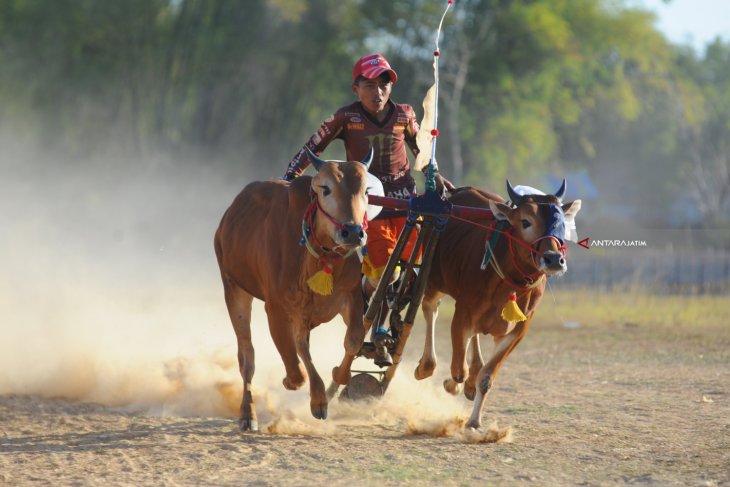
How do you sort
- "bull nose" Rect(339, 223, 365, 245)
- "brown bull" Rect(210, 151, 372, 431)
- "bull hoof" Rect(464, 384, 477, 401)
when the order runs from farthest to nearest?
1. "bull hoof" Rect(464, 384, 477, 401)
2. "brown bull" Rect(210, 151, 372, 431)
3. "bull nose" Rect(339, 223, 365, 245)

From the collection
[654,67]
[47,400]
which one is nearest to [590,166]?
[654,67]

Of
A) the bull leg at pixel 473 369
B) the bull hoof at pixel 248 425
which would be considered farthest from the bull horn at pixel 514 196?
the bull hoof at pixel 248 425

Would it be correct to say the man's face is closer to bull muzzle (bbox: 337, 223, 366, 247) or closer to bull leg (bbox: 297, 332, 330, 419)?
bull muzzle (bbox: 337, 223, 366, 247)

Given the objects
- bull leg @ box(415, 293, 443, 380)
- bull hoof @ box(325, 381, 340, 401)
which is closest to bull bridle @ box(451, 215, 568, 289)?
bull leg @ box(415, 293, 443, 380)

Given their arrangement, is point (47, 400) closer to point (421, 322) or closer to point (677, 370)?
point (677, 370)

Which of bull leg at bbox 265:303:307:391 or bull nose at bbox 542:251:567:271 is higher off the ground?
bull nose at bbox 542:251:567:271

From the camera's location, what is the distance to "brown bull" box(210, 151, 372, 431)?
288 inches

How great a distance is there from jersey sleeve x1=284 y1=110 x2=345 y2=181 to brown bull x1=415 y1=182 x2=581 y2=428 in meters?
1.36

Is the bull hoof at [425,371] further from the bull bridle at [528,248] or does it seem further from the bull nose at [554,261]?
the bull nose at [554,261]

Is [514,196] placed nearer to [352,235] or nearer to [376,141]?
[376,141]

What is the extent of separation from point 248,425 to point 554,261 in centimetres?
281

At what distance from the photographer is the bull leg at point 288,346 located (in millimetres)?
7887

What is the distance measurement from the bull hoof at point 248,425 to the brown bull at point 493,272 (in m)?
1.46

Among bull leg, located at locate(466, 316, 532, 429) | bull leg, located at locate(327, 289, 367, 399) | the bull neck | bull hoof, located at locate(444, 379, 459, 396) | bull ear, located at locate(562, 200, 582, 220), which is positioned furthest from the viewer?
bull hoof, located at locate(444, 379, 459, 396)
